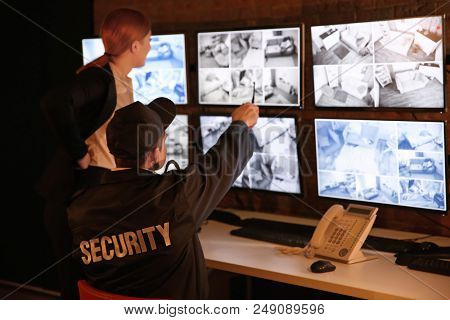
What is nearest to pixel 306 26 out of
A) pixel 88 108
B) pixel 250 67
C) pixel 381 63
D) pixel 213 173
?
pixel 250 67

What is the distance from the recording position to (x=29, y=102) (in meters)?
4.33

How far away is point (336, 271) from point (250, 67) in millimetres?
1166

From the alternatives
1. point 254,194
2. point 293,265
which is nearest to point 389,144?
→ point 293,265

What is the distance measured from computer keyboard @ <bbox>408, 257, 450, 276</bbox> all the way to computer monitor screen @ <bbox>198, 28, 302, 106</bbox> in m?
0.96

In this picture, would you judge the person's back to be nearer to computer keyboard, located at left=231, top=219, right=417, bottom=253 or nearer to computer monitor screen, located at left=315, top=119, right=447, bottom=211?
computer keyboard, located at left=231, top=219, right=417, bottom=253

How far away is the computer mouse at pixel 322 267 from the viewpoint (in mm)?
2543

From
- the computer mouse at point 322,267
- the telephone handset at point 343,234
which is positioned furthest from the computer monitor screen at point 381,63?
the computer mouse at point 322,267

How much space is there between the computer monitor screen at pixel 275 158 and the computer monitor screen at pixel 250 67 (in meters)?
0.13

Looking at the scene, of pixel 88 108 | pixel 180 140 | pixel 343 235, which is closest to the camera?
pixel 343 235

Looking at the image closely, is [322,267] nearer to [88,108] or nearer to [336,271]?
[336,271]

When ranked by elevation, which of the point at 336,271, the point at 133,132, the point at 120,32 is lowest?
the point at 336,271

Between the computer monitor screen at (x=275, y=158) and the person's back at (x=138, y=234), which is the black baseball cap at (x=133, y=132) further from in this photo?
the computer monitor screen at (x=275, y=158)

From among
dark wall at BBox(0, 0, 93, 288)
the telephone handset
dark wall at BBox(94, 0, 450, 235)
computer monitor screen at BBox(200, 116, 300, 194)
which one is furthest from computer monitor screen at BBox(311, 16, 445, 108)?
dark wall at BBox(0, 0, 93, 288)

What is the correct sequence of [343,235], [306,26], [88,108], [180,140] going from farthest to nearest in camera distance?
1. [180,140]
2. [306,26]
3. [88,108]
4. [343,235]
